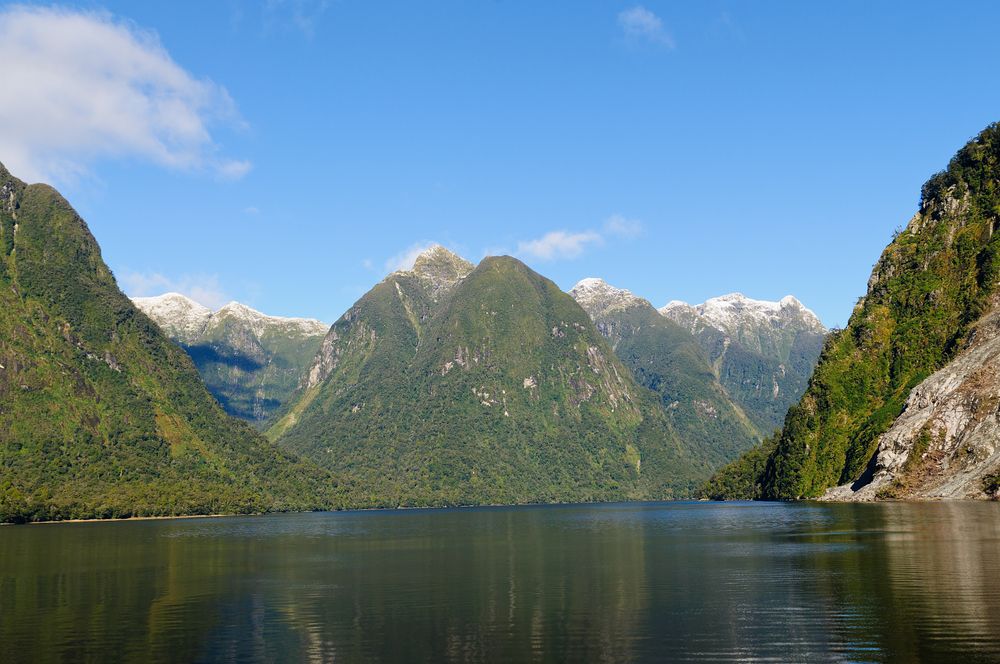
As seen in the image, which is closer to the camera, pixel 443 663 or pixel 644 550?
pixel 443 663

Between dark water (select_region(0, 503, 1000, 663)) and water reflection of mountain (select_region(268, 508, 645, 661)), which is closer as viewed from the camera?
dark water (select_region(0, 503, 1000, 663))

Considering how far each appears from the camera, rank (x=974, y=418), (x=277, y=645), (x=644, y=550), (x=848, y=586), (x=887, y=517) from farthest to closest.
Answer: (x=974, y=418), (x=887, y=517), (x=644, y=550), (x=848, y=586), (x=277, y=645)

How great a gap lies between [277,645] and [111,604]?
26546mm

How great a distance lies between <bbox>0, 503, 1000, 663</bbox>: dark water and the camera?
170 ft

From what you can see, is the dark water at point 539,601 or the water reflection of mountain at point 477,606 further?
the water reflection of mountain at point 477,606

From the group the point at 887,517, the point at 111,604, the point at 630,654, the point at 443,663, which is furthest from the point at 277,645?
the point at 887,517

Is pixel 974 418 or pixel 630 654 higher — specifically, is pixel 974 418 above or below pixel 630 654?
above

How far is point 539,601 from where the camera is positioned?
71438mm

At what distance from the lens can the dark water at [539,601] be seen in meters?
51.7

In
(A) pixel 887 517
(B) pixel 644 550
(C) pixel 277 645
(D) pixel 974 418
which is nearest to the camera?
(C) pixel 277 645

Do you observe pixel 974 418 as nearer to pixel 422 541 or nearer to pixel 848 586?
pixel 422 541

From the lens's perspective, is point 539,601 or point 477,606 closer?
point 477,606

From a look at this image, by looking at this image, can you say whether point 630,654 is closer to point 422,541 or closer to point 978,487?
point 422,541

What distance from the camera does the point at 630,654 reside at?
4912cm
